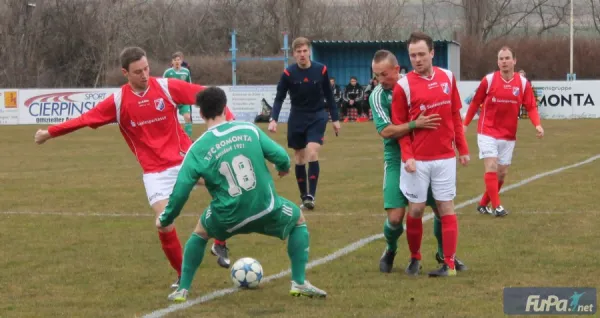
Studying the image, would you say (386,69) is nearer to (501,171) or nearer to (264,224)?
(264,224)

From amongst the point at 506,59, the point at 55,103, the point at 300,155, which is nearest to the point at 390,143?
the point at 506,59

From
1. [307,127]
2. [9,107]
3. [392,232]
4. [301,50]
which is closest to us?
[392,232]

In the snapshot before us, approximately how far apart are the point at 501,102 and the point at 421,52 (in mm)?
3945

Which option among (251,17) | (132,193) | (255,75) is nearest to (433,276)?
(132,193)

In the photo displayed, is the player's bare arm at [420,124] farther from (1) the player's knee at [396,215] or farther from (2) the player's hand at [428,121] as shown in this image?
(1) the player's knee at [396,215]

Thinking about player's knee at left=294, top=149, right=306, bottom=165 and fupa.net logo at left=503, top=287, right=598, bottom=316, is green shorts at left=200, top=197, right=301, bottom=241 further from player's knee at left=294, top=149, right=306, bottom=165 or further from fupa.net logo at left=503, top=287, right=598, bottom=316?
player's knee at left=294, top=149, right=306, bottom=165

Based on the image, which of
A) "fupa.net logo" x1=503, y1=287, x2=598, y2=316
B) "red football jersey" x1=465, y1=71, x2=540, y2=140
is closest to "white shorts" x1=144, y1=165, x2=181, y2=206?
"fupa.net logo" x1=503, y1=287, x2=598, y2=316

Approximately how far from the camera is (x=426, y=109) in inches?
305

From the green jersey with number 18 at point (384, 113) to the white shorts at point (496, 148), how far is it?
3.67 metres

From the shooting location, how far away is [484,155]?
11570 millimetres

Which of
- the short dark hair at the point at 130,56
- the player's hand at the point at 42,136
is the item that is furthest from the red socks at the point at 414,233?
the player's hand at the point at 42,136

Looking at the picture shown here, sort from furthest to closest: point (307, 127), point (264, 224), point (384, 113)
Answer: point (307, 127) → point (384, 113) → point (264, 224)

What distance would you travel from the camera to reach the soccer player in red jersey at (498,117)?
1134cm

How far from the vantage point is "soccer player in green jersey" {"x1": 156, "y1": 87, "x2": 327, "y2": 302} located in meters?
6.70
